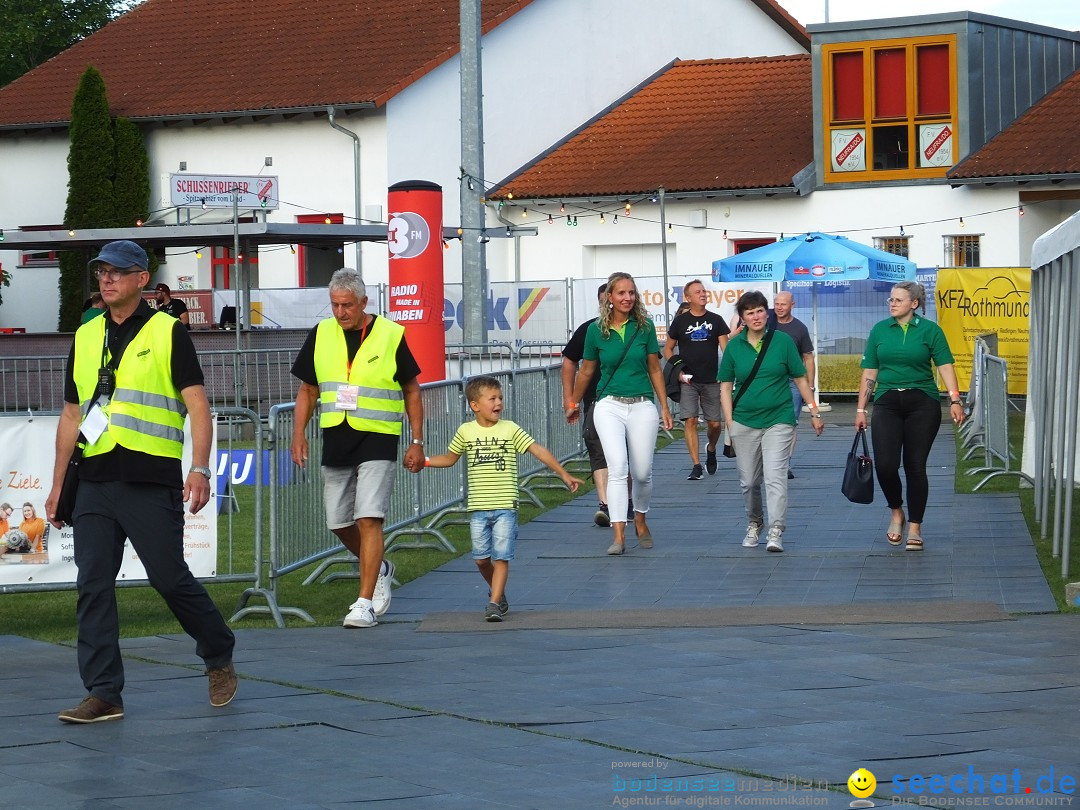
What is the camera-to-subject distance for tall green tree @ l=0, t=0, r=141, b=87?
53.5 m

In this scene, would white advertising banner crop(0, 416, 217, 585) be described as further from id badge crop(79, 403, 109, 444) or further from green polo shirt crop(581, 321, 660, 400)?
green polo shirt crop(581, 321, 660, 400)

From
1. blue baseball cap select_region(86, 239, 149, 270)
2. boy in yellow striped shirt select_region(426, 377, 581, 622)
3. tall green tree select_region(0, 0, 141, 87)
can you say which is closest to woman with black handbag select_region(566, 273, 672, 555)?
boy in yellow striped shirt select_region(426, 377, 581, 622)

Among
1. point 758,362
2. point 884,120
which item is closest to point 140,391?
point 758,362

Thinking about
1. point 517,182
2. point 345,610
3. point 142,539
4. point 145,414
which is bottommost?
point 345,610

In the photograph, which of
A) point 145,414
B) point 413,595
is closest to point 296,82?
point 413,595

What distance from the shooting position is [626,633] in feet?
29.3

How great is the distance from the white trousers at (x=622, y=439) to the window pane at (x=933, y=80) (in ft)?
67.3

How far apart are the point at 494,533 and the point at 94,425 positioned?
3.06 metres

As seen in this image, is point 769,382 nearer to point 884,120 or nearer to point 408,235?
point 408,235

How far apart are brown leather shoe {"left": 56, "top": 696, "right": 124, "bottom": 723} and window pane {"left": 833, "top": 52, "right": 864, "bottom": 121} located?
25.9 metres

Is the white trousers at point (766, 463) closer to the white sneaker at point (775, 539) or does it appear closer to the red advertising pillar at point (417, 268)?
the white sneaker at point (775, 539)

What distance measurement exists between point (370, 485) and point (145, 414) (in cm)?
229

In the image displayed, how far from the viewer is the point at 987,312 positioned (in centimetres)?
2520

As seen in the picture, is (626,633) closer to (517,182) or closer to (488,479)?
(488,479)
